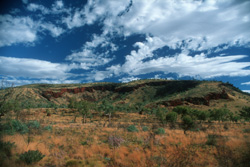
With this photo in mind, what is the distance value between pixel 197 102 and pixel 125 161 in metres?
66.4

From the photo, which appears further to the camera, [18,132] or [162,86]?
[162,86]

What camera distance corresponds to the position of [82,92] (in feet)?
417

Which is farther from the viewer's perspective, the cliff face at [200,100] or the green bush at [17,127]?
the cliff face at [200,100]

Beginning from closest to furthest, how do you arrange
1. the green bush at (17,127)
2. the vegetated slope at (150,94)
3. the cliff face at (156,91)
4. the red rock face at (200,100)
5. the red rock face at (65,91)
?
the green bush at (17,127)
the red rock face at (200,100)
the vegetated slope at (150,94)
the cliff face at (156,91)
the red rock face at (65,91)

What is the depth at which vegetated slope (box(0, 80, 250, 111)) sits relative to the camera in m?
63.8

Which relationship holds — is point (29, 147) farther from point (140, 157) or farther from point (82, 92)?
point (82, 92)

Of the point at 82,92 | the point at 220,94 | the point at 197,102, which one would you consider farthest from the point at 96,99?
the point at 220,94

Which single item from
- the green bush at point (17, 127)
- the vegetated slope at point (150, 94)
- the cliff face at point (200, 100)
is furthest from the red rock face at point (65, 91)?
the green bush at point (17, 127)

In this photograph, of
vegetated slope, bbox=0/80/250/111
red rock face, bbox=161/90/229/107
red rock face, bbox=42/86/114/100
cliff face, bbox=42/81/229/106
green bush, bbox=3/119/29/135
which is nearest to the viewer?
green bush, bbox=3/119/29/135

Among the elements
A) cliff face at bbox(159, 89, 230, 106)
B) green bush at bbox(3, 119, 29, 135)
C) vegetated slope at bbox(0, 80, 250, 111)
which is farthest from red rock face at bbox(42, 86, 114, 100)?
green bush at bbox(3, 119, 29, 135)

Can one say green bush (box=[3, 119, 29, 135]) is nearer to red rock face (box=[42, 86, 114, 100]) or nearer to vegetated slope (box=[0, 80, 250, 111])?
vegetated slope (box=[0, 80, 250, 111])

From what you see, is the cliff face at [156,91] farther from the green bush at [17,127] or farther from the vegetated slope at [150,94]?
the green bush at [17,127]

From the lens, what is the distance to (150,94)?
10369 cm

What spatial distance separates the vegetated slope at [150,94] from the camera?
209 ft
